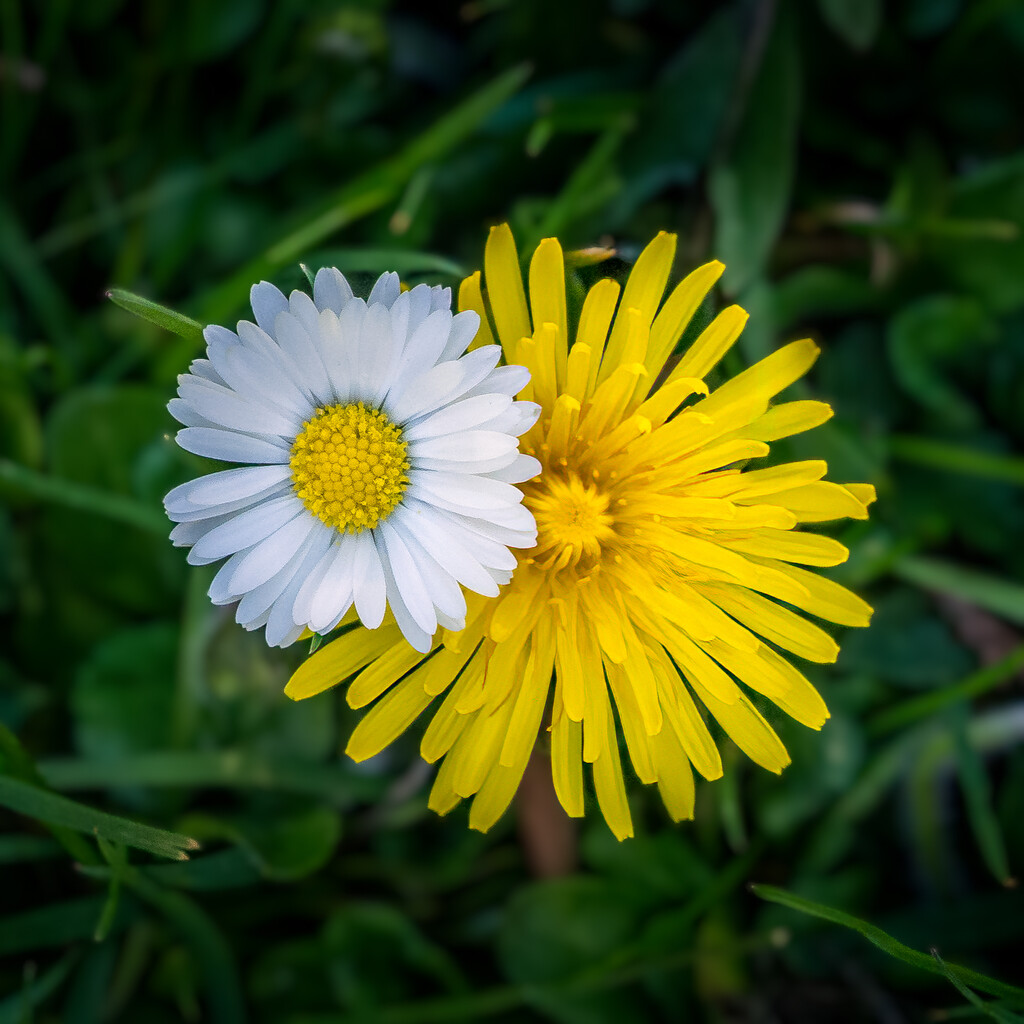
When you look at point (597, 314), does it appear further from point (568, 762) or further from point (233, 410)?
point (568, 762)

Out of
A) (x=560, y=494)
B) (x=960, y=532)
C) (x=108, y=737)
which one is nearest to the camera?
(x=560, y=494)

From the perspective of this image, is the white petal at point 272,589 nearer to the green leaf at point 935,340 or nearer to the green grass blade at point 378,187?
the green grass blade at point 378,187

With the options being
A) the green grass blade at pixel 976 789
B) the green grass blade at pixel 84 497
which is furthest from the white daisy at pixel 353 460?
the green grass blade at pixel 976 789

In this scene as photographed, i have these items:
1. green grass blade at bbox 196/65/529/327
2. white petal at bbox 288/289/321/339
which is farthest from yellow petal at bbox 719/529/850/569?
green grass blade at bbox 196/65/529/327

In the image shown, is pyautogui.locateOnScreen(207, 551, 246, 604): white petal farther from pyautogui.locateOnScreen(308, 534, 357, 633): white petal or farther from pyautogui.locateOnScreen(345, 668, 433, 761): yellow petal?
pyautogui.locateOnScreen(345, 668, 433, 761): yellow petal

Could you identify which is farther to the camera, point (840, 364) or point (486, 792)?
point (840, 364)

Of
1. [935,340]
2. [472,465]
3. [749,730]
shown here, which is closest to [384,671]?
[472,465]

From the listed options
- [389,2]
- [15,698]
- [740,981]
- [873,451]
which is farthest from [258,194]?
[740,981]

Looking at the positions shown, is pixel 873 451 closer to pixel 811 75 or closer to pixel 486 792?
pixel 811 75
